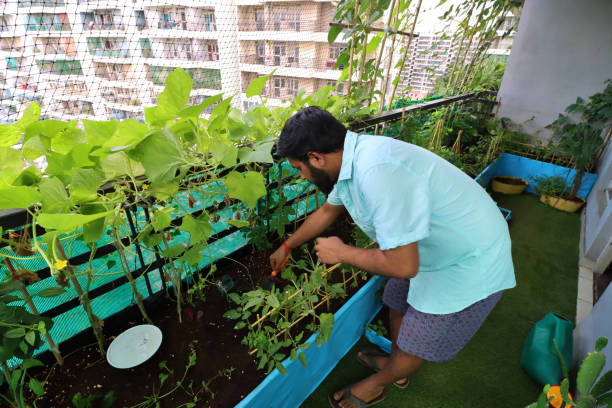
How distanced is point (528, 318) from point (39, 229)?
2624 mm

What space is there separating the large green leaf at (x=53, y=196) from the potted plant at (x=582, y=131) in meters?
4.16

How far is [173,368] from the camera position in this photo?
3.59 ft

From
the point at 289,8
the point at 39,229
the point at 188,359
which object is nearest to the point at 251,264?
the point at 188,359

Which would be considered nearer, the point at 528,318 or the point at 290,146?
the point at 290,146

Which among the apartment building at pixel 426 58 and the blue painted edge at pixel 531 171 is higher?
the apartment building at pixel 426 58

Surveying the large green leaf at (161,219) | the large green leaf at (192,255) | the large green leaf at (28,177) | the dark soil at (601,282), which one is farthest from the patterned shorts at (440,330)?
the dark soil at (601,282)

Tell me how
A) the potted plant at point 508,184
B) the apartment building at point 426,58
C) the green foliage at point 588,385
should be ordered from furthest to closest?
the apartment building at point 426,58
the potted plant at point 508,184
the green foliage at point 588,385

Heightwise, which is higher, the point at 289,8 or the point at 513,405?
the point at 289,8

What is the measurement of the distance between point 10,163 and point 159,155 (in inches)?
14.0

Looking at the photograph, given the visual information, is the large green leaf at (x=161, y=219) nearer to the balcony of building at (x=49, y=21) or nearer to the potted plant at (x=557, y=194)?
the balcony of building at (x=49, y=21)

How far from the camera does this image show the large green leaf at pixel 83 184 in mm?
638

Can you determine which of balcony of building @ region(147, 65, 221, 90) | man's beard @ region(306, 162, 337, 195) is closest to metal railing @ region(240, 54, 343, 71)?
balcony of building @ region(147, 65, 221, 90)

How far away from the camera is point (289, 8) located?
4.00 m

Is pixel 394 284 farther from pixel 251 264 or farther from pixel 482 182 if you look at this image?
pixel 482 182
